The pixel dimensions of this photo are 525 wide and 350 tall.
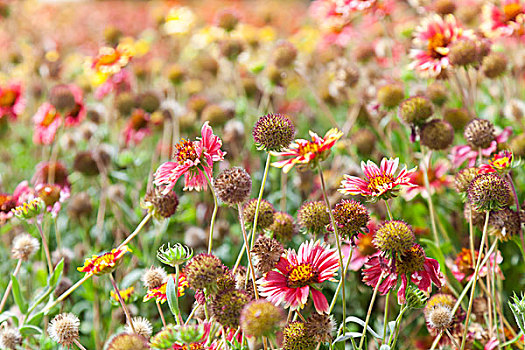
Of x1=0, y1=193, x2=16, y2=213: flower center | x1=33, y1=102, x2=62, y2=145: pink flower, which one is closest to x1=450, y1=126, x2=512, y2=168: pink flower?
x1=0, y1=193, x2=16, y2=213: flower center

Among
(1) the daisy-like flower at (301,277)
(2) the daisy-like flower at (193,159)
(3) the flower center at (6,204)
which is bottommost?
(3) the flower center at (6,204)

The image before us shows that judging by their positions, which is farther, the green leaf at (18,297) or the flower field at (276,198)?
the green leaf at (18,297)

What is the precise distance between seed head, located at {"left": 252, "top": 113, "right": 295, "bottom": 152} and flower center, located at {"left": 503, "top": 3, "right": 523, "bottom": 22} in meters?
1.62

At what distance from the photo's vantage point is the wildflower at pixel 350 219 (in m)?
1.19

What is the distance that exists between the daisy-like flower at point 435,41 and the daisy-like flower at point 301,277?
1046 millimetres

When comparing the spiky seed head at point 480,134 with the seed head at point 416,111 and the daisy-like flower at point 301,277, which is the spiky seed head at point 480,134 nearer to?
the seed head at point 416,111

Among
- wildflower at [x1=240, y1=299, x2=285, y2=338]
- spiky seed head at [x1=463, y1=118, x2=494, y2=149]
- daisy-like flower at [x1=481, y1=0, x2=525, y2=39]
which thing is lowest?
daisy-like flower at [x1=481, y1=0, x2=525, y2=39]

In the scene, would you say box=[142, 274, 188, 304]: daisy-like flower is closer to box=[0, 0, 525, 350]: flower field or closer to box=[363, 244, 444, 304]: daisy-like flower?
box=[0, 0, 525, 350]: flower field

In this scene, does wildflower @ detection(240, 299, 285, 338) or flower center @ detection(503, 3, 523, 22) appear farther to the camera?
flower center @ detection(503, 3, 523, 22)

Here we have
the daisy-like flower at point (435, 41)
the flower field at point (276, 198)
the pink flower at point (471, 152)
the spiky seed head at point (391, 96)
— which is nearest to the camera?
the flower field at point (276, 198)

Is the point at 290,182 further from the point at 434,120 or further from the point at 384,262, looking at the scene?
the point at 384,262

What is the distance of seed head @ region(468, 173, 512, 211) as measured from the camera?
1.22 metres

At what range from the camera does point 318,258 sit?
4.02ft

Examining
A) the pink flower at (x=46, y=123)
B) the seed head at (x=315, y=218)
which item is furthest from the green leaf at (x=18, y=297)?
the pink flower at (x=46, y=123)
